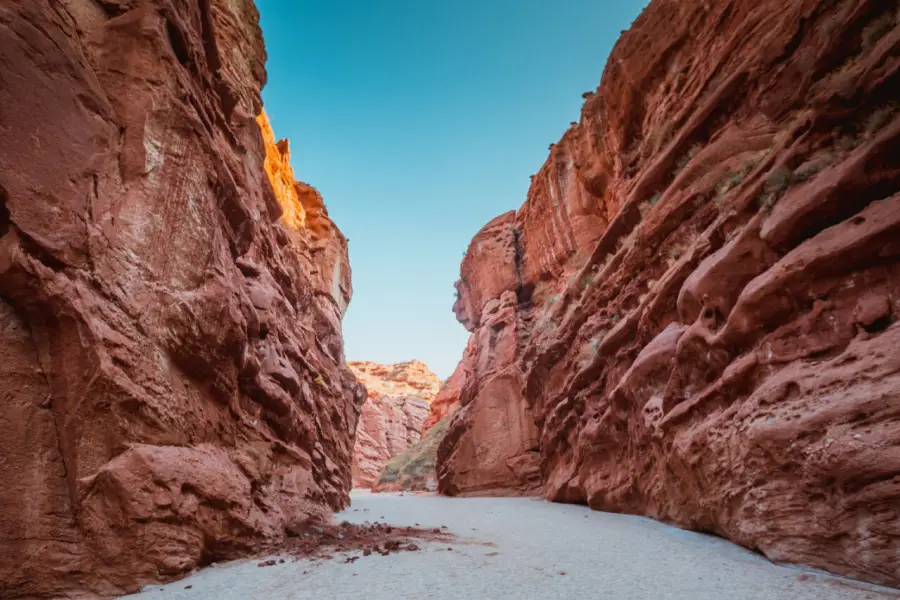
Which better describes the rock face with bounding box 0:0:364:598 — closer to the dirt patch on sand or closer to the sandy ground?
the dirt patch on sand

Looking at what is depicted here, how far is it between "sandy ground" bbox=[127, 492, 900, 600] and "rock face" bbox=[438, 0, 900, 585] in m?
0.48

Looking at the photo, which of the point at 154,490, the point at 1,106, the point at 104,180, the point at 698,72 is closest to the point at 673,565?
the point at 154,490

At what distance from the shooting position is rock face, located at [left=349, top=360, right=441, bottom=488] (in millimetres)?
48122

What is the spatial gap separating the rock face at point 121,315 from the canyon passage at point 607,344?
0.10 feet

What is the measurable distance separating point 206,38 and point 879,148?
37.8 feet

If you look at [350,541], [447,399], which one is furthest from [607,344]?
[447,399]

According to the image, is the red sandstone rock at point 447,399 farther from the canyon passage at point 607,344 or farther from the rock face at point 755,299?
the canyon passage at point 607,344

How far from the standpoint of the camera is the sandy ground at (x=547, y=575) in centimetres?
402

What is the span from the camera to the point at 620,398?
10.0 m

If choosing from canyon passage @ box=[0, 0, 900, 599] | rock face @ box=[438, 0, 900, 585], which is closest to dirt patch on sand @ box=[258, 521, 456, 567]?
canyon passage @ box=[0, 0, 900, 599]

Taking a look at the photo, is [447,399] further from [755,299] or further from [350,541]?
[755,299]

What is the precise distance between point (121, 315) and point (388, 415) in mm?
52567

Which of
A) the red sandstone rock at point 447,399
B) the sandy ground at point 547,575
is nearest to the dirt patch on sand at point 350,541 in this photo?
the sandy ground at point 547,575

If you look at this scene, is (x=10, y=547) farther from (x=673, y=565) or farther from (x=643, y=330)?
(x=643, y=330)
